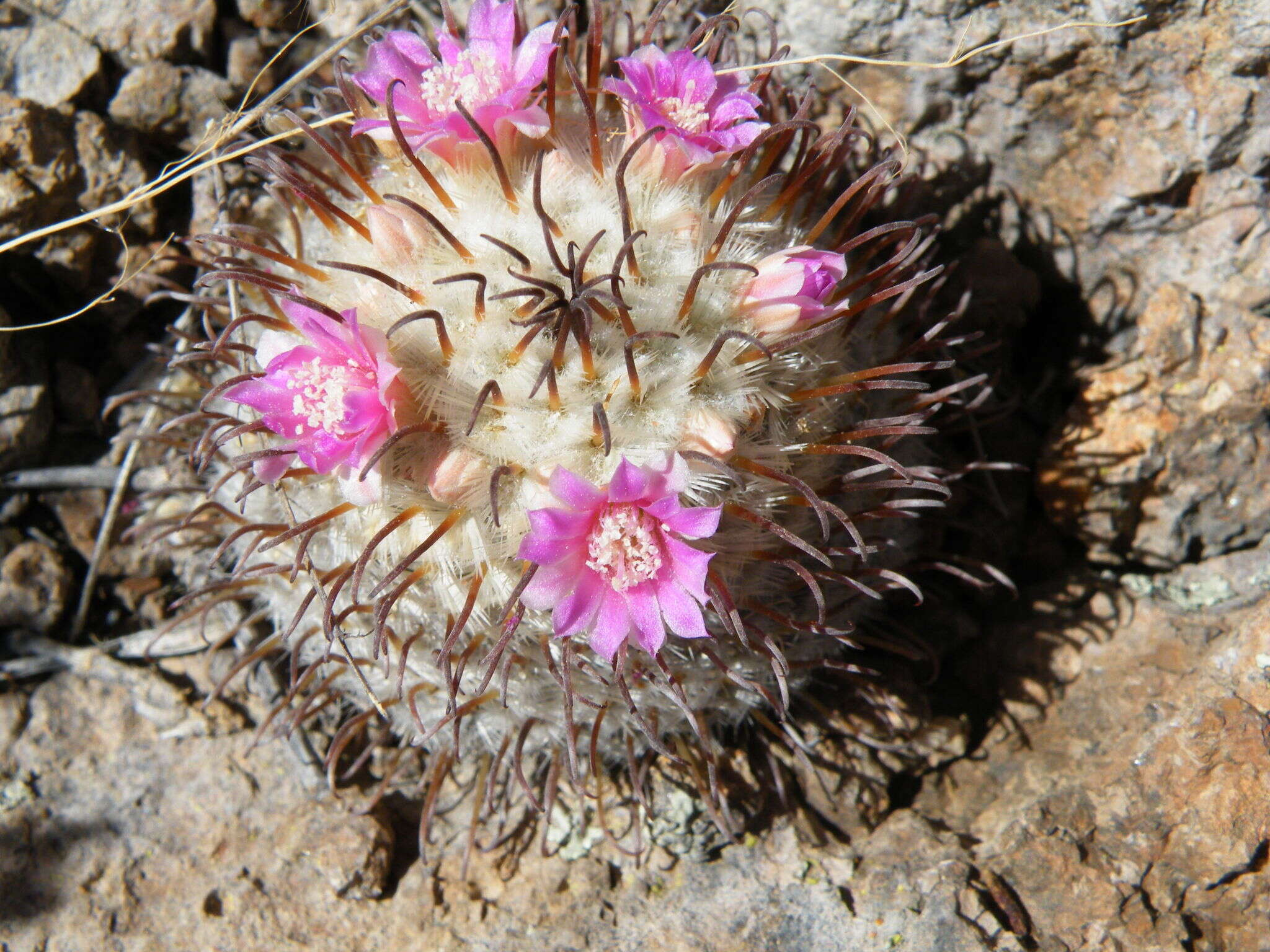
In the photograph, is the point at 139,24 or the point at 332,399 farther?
the point at 139,24

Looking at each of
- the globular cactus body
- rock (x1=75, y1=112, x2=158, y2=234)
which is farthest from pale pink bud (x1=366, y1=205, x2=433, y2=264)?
rock (x1=75, y1=112, x2=158, y2=234)

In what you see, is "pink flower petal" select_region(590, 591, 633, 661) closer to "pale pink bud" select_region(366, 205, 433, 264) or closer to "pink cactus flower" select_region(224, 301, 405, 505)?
"pink cactus flower" select_region(224, 301, 405, 505)

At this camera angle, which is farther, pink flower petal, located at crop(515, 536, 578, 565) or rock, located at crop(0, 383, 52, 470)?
rock, located at crop(0, 383, 52, 470)

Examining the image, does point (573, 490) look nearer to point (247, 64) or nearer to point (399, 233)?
point (399, 233)

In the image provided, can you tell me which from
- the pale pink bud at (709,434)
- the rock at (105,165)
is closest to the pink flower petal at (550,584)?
the pale pink bud at (709,434)

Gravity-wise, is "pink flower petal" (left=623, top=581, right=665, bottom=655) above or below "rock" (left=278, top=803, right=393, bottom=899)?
above

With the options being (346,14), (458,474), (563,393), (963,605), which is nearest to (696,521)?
(563,393)
